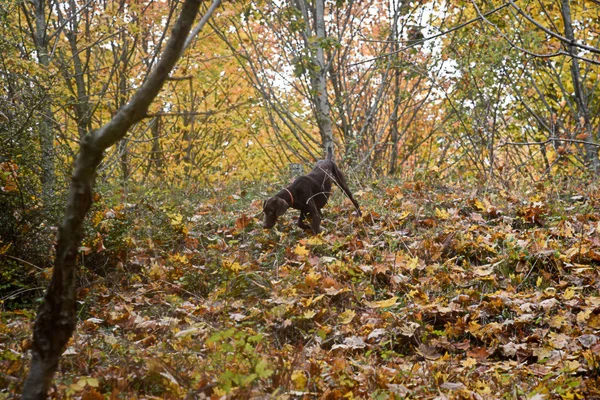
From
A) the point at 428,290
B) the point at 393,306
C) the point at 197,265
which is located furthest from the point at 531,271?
the point at 197,265

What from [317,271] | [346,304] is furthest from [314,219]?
[346,304]

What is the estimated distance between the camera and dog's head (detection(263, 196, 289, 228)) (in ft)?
19.1

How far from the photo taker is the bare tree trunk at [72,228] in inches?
85.9

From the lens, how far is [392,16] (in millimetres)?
10258

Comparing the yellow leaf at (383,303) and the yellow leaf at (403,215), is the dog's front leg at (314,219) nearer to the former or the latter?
the yellow leaf at (403,215)

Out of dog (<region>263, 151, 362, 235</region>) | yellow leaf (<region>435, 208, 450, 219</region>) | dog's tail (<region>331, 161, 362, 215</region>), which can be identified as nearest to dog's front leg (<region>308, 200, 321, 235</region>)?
dog (<region>263, 151, 362, 235</region>)

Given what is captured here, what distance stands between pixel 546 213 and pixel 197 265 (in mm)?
3703

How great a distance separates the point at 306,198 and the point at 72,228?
157 inches

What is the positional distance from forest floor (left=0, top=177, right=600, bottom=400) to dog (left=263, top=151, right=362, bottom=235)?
0.28 m

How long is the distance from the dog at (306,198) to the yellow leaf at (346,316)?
1948 mm

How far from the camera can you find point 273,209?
5848mm

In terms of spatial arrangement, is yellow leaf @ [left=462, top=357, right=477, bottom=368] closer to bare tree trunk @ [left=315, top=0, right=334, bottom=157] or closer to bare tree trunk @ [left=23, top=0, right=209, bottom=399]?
bare tree trunk @ [left=23, top=0, right=209, bottom=399]

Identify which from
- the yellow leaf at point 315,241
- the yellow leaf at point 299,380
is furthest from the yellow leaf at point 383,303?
the yellow leaf at point 315,241

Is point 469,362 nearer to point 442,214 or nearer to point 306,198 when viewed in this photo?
point 442,214
